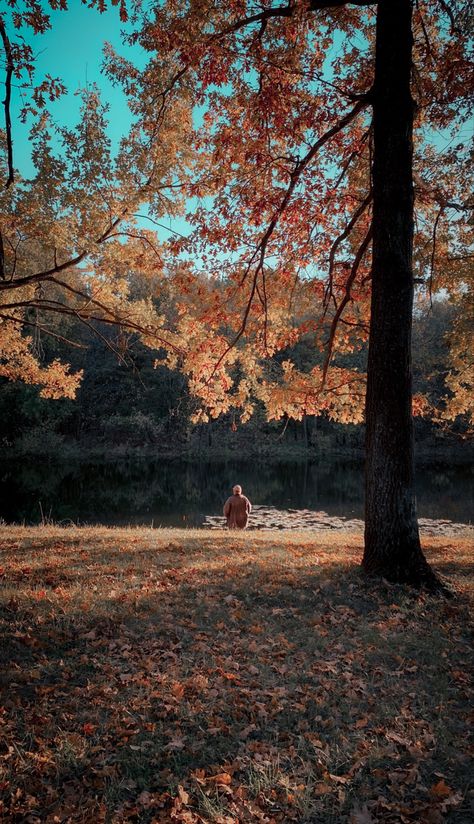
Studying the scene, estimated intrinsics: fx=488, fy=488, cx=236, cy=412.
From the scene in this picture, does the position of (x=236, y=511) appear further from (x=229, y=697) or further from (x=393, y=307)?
(x=229, y=697)

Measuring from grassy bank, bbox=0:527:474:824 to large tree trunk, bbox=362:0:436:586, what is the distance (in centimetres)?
75

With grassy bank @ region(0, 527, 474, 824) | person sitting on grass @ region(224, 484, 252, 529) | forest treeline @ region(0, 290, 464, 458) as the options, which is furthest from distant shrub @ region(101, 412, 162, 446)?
grassy bank @ region(0, 527, 474, 824)

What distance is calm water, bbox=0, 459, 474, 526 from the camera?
20062 mm

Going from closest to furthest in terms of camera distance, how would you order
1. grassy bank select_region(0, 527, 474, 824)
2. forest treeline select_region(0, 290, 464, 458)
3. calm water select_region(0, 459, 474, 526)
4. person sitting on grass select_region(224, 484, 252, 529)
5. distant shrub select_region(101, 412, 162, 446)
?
grassy bank select_region(0, 527, 474, 824) → person sitting on grass select_region(224, 484, 252, 529) → calm water select_region(0, 459, 474, 526) → forest treeline select_region(0, 290, 464, 458) → distant shrub select_region(101, 412, 162, 446)

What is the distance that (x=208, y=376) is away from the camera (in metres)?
9.62

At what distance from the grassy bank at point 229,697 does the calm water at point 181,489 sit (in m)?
12.3

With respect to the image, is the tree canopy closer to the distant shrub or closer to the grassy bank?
the grassy bank

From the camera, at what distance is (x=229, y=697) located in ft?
13.3

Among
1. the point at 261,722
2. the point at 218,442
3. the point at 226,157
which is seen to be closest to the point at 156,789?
the point at 261,722

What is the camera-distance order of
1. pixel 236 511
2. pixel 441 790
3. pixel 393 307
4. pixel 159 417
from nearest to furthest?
pixel 441 790 → pixel 393 307 → pixel 236 511 → pixel 159 417

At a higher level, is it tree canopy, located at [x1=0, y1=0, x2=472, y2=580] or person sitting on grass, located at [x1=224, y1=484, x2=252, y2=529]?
A: tree canopy, located at [x1=0, y1=0, x2=472, y2=580]

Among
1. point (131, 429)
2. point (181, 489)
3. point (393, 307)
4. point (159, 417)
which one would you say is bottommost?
point (181, 489)

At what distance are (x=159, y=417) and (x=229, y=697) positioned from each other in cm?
4218

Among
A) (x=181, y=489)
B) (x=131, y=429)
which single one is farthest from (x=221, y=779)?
(x=131, y=429)
